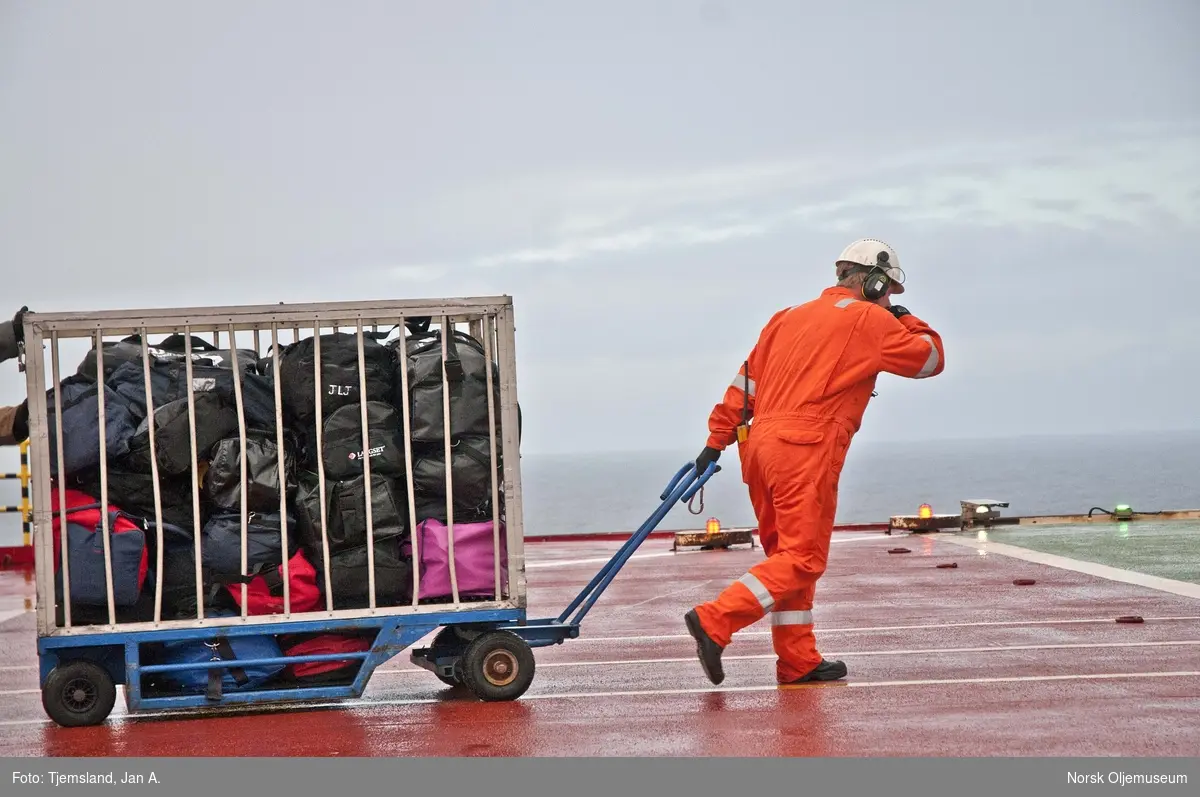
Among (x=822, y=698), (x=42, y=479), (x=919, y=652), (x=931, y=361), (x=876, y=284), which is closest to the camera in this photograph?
(x=822, y=698)

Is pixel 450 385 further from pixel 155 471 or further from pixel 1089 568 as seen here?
pixel 1089 568

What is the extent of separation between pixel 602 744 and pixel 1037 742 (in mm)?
1722

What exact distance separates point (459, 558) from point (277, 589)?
907 mm

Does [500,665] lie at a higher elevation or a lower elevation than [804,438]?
lower

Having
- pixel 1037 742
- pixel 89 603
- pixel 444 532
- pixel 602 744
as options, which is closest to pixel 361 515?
pixel 444 532

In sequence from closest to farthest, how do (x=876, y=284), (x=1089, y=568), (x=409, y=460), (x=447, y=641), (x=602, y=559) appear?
(x=409, y=460)
(x=447, y=641)
(x=876, y=284)
(x=1089, y=568)
(x=602, y=559)

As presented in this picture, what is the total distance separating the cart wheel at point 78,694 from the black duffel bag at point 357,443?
4.75 ft

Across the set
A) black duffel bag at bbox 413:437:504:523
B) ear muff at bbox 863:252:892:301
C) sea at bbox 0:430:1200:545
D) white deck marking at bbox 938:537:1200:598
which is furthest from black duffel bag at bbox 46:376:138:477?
sea at bbox 0:430:1200:545

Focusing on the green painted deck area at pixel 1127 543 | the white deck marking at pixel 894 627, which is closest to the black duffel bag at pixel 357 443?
the white deck marking at pixel 894 627

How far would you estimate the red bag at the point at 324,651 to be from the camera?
7.61 m

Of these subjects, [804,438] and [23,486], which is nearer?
[804,438]

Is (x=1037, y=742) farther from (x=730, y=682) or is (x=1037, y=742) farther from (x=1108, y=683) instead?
(x=730, y=682)

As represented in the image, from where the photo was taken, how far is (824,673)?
25.4ft

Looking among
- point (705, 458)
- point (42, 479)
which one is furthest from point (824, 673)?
point (42, 479)
